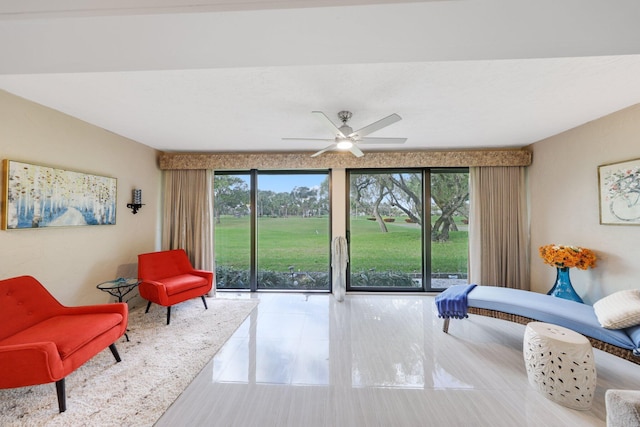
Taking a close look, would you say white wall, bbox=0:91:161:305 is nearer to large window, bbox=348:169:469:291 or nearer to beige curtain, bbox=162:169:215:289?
beige curtain, bbox=162:169:215:289

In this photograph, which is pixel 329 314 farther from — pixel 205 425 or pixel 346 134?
pixel 346 134

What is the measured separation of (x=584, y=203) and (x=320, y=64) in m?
3.59

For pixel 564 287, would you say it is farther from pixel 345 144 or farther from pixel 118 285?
pixel 118 285

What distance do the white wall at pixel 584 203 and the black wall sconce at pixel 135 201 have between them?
5726 mm

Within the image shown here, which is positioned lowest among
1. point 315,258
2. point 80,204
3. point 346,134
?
point 315,258

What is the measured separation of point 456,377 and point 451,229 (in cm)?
257

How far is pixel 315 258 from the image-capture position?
4.29 m

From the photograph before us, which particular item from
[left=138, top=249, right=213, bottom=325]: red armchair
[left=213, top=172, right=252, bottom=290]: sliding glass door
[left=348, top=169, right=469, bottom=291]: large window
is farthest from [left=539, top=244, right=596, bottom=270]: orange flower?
[left=138, top=249, right=213, bottom=325]: red armchair

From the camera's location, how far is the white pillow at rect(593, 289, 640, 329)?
1874 millimetres

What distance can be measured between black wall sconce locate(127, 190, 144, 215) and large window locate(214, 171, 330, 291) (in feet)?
3.58

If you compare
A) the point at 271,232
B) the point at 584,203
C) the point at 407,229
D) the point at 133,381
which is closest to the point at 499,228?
the point at 584,203

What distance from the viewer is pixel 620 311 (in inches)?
75.8

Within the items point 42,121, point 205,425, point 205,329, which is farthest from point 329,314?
point 42,121

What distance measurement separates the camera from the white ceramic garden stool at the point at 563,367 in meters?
1.70
